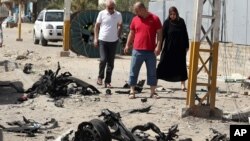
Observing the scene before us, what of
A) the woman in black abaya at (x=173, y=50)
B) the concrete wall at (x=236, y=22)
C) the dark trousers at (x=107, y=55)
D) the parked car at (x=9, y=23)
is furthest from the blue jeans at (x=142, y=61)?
the parked car at (x=9, y=23)

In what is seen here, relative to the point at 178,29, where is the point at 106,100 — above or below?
below

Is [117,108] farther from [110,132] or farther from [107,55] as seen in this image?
[110,132]

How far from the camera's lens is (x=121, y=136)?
7516 millimetres

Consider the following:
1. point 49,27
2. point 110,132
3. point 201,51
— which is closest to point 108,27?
point 201,51

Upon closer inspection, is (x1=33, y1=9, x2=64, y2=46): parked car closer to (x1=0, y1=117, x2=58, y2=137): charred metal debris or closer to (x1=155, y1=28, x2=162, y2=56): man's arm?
(x1=155, y1=28, x2=162, y2=56): man's arm

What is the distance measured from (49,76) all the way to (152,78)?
2078mm

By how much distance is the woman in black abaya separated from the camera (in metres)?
12.6

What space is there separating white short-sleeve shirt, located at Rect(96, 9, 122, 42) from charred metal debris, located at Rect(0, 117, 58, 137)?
4.40 metres

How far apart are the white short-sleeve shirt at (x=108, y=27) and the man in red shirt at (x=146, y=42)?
5.14ft

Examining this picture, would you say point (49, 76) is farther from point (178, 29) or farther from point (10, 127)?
point (10, 127)

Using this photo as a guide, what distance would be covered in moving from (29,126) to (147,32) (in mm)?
3823

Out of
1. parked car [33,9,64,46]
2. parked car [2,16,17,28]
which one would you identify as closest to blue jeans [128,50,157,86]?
parked car [33,9,64,46]

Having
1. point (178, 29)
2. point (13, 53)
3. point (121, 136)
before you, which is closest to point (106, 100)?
point (178, 29)

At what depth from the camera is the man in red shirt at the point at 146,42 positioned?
1173 centimetres
